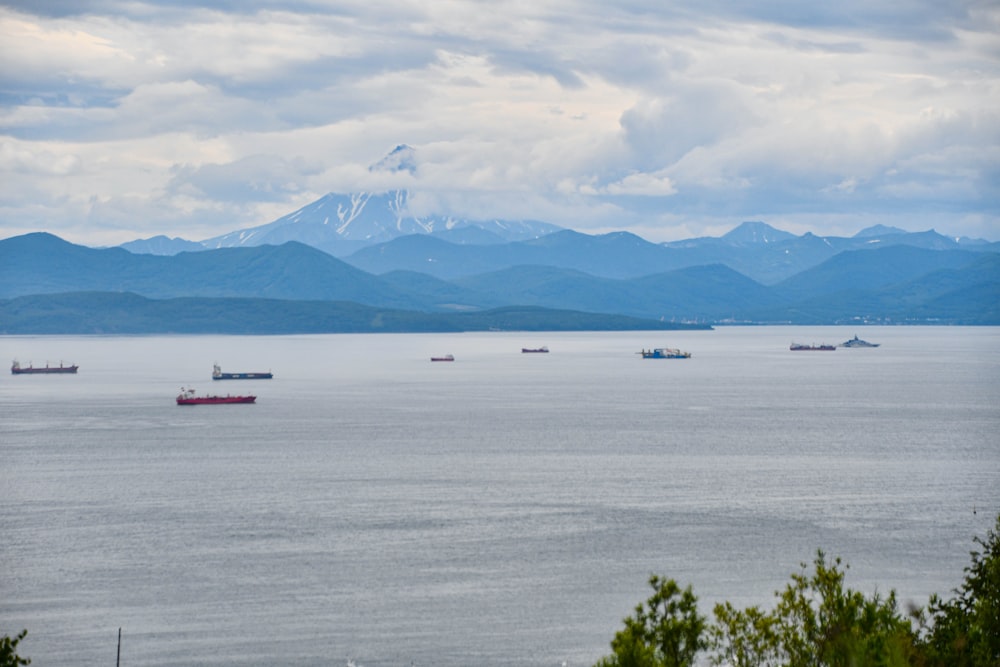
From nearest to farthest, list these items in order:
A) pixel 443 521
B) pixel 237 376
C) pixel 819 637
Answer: pixel 819 637 → pixel 443 521 → pixel 237 376

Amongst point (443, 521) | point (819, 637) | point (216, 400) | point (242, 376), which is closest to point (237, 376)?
point (242, 376)

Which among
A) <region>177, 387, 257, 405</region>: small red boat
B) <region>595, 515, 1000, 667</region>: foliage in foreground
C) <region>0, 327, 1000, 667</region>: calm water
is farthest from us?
<region>177, 387, 257, 405</region>: small red boat

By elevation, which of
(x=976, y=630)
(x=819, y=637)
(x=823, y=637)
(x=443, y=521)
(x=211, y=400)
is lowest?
(x=443, y=521)

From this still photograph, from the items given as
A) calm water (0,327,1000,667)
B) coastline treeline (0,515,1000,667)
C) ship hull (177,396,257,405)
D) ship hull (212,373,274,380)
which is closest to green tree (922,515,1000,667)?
coastline treeline (0,515,1000,667)

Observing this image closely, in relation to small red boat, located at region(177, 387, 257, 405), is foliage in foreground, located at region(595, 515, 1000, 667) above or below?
above

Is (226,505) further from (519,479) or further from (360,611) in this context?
(360,611)

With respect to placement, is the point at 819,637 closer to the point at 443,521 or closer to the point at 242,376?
the point at 443,521

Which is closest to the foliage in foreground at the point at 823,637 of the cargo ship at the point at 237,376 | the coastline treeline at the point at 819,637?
A: the coastline treeline at the point at 819,637

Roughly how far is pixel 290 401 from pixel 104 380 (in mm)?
55375

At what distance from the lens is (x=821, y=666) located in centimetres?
2398

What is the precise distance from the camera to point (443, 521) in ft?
210

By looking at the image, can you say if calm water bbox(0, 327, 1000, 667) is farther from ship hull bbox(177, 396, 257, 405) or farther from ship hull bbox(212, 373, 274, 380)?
ship hull bbox(212, 373, 274, 380)

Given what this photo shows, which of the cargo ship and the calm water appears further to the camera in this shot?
the cargo ship

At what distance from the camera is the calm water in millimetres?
45906
